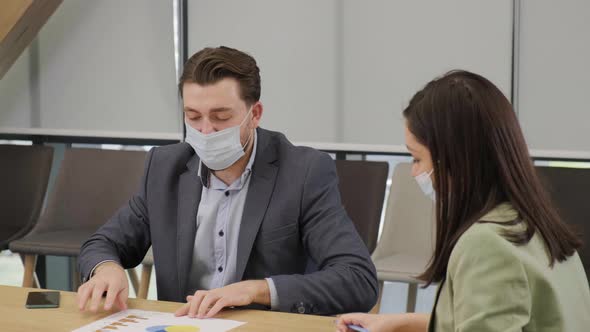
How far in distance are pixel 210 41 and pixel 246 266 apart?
8.40 ft

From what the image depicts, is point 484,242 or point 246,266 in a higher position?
point 484,242

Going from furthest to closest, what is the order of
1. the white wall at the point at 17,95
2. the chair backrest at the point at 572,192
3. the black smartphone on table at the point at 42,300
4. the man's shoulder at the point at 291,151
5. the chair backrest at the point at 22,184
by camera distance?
the white wall at the point at 17,95 → the chair backrest at the point at 22,184 → the chair backrest at the point at 572,192 → the man's shoulder at the point at 291,151 → the black smartphone on table at the point at 42,300

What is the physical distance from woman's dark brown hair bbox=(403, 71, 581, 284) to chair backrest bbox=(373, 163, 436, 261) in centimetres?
234

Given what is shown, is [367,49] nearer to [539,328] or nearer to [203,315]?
[203,315]

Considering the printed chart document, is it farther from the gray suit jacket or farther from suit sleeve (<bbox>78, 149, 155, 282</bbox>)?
suit sleeve (<bbox>78, 149, 155, 282</bbox>)

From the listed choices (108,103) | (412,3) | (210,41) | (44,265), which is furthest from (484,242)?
(44,265)

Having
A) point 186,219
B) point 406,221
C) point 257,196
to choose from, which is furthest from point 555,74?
point 186,219

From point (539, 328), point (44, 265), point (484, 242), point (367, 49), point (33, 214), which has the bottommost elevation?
point (44, 265)

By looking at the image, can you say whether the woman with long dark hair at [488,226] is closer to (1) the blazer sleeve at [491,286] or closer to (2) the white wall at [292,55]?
(1) the blazer sleeve at [491,286]

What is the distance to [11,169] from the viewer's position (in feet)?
15.0

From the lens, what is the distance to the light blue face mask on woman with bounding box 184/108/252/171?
7.35 ft

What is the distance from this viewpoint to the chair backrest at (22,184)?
441cm

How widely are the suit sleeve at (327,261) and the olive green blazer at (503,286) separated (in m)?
0.64

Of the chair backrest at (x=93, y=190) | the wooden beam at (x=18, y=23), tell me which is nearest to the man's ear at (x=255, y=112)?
the chair backrest at (x=93, y=190)
